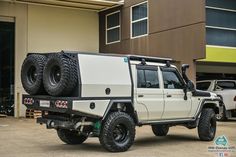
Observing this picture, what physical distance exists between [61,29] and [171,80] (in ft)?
46.1

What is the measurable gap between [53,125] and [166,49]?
10897 millimetres

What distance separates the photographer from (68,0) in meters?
23.0

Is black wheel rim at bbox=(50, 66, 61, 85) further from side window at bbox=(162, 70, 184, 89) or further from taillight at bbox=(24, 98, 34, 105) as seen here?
side window at bbox=(162, 70, 184, 89)

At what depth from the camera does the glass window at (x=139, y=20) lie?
22.2 m

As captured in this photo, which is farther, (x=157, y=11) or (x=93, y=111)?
(x=157, y=11)

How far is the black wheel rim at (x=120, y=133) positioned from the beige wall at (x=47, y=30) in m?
13.8

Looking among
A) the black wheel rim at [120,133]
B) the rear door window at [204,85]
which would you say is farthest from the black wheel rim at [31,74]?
the rear door window at [204,85]

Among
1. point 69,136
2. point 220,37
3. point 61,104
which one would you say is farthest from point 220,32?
point 61,104

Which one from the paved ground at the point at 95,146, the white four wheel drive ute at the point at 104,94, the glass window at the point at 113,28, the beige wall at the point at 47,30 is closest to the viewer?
the white four wheel drive ute at the point at 104,94

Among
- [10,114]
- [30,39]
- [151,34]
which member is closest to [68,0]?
[30,39]

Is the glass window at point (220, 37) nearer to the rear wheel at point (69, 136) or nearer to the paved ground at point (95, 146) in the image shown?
the paved ground at point (95, 146)

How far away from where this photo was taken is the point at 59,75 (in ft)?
33.9

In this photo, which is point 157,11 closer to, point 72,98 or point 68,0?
point 68,0

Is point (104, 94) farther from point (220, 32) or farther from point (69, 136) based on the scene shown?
point (220, 32)
